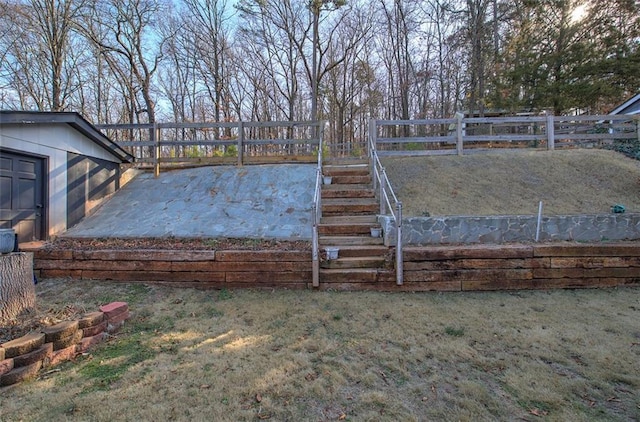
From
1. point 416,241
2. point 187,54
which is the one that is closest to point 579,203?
point 416,241

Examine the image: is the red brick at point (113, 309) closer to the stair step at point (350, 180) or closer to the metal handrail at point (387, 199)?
Answer: the metal handrail at point (387, 199)

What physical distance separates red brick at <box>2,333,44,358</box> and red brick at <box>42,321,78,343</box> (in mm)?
48

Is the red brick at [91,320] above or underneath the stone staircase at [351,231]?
underneath

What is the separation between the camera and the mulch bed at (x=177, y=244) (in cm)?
515

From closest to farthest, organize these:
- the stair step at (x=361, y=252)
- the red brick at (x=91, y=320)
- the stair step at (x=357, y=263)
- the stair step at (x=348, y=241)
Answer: the red brick at (x=91, y=320)
the stair step at (x=357, y=263)
the stair step at (x=361, y=252)
the stair step at (x=348, y=241)

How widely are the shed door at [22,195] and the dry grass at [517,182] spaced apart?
22.7 feet

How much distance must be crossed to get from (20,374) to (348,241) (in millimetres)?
4097

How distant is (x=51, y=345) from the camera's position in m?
2.71

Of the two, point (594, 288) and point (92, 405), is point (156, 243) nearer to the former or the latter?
point (92, 405)

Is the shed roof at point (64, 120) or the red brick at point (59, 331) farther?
the shed roof at point (64, 120)

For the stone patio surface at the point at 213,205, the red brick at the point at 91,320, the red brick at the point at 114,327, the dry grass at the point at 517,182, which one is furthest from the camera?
the dry grass at the point at 517,182

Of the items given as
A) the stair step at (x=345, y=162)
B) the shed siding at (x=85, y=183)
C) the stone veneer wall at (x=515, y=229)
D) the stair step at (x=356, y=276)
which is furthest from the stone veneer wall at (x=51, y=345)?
the stair step at (x=345, y=162)

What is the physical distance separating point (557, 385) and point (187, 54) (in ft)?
81.3

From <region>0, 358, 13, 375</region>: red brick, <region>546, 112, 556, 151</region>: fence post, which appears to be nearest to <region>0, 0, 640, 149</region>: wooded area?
<region>546, 112, 556, 151</region>: fence post
